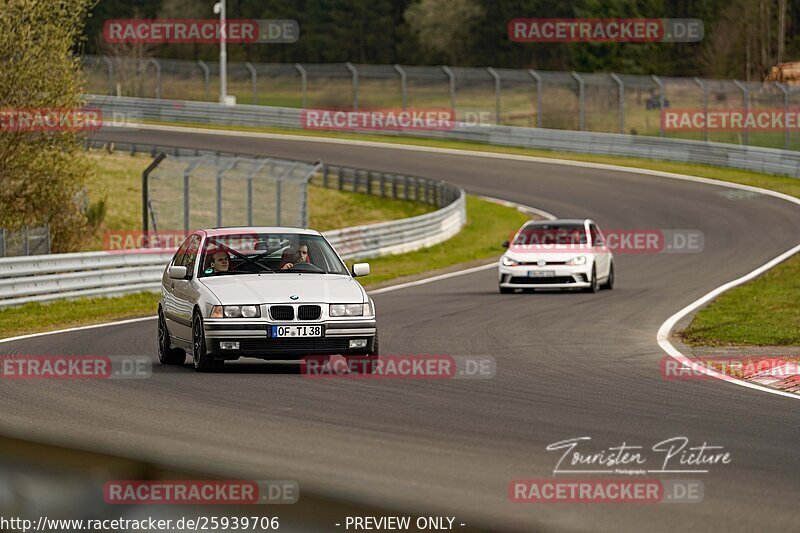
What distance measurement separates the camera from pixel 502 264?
24391 millimetres

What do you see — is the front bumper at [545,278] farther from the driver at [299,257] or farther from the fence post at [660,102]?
the fence post at [660,102]

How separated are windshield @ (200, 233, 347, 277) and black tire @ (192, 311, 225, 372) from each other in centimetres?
71

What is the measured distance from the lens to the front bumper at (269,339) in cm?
1247

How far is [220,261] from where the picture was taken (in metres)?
13.7

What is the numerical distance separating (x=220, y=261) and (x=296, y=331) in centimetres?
161

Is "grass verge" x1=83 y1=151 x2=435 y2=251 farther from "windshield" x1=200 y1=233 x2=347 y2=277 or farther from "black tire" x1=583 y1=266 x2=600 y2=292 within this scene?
"windshield" x1=200 y1=233 x2=347 y2=277

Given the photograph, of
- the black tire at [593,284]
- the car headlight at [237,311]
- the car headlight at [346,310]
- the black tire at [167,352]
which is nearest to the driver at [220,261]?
the black tire at [167,352]

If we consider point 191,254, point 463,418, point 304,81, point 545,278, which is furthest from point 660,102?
point 463,418

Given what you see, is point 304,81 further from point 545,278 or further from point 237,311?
point 237,311

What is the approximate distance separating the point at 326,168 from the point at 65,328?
107ft

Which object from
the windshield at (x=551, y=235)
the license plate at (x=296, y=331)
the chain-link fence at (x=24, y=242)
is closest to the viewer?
the license plate at (x=296, y=331)

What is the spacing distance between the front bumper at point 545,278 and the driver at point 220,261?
11071mm

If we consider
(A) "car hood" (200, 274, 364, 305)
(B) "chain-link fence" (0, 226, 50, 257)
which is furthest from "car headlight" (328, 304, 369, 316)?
(B) "chain-link fence" (0, 226, 50, 257)

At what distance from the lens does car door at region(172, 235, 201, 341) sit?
1320 cm
